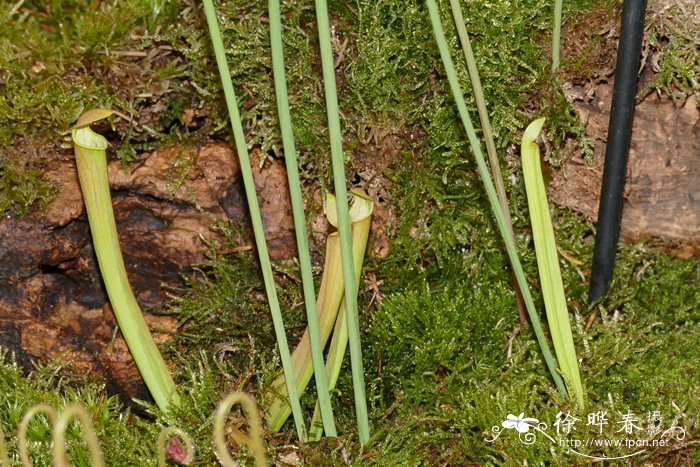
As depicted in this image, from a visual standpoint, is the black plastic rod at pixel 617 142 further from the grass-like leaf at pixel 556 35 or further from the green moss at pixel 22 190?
the green moss at pixel 22 190

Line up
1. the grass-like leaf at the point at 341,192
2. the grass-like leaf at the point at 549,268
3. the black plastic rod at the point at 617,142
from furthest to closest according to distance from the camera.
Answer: the black plastic rod at the point at 617,142 → the grass-like leaf at the point at 549,268 → the grass-like leaf at the point at 341,192

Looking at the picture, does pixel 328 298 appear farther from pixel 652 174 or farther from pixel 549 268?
pixel 652 174

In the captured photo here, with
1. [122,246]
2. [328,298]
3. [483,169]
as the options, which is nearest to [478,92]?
[483,169]

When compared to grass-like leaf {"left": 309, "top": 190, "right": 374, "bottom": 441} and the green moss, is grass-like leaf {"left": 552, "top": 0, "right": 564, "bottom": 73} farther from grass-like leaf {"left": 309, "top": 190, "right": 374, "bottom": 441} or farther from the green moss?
the green moss

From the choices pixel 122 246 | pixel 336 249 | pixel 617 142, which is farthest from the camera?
pixel 122 246

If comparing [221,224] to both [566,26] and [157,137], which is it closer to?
[157,137]

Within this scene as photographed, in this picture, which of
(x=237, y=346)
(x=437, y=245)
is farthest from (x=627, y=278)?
(x=237, y=346)

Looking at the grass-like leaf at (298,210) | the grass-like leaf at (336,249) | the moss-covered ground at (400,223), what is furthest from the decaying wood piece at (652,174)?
the grass-like leaf at (298,210)
